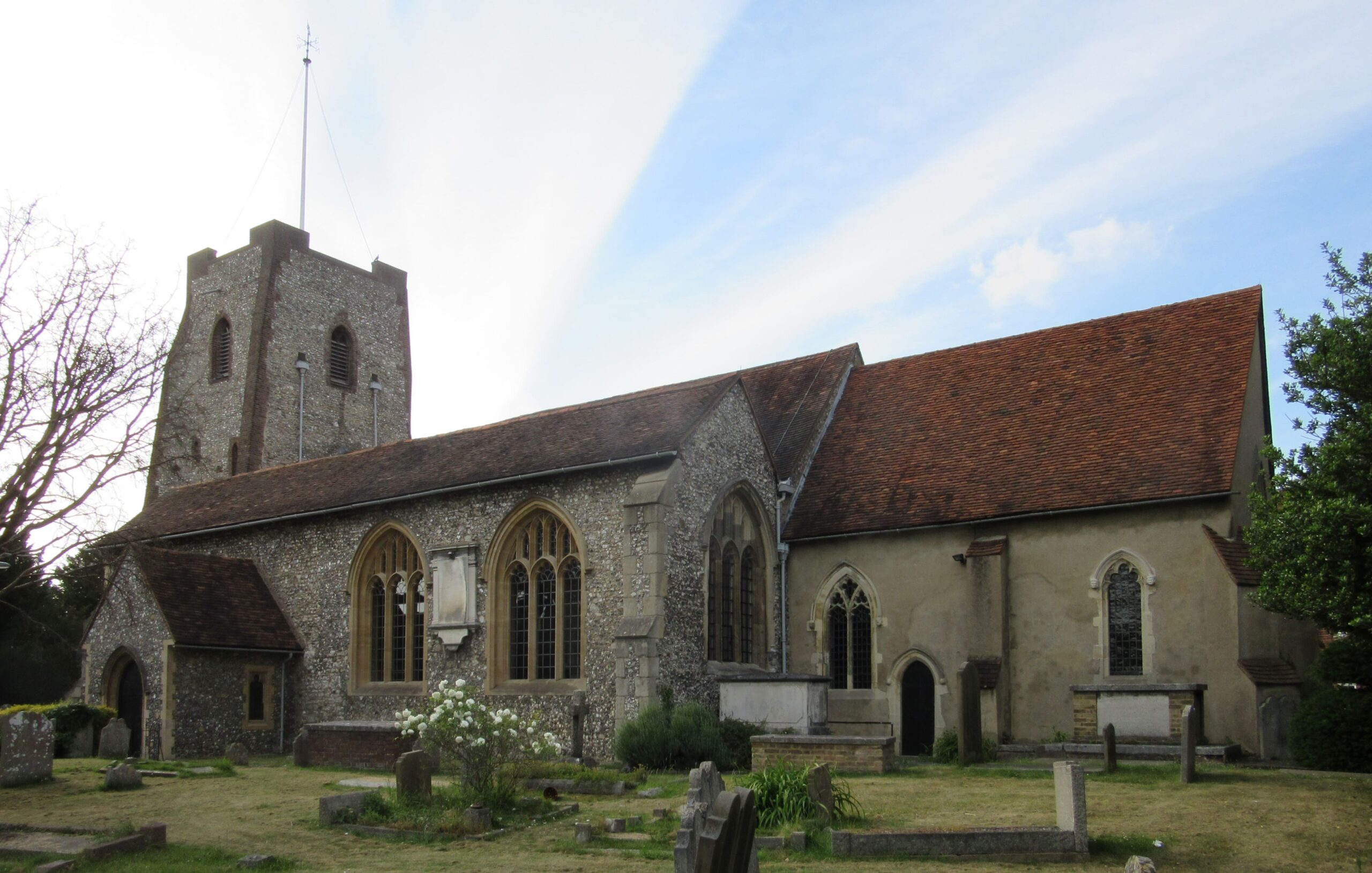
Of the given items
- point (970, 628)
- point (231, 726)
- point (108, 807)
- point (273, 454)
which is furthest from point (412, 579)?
point (273, 454)

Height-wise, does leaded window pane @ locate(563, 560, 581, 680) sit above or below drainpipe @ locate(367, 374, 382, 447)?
below

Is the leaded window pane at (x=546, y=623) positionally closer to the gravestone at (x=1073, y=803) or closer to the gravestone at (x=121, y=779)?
the gravestone at (x=121, y=779)

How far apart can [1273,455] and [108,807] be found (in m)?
15.7

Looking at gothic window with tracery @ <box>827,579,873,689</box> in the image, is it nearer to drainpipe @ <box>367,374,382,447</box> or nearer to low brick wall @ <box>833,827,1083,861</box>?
low brick wall @ <box>833,827,1083,861</box>

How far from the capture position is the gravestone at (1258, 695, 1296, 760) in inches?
681

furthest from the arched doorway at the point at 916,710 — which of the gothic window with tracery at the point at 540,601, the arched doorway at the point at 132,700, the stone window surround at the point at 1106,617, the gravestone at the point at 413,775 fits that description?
the arched doorway at the point at 132,700

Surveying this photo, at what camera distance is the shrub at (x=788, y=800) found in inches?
468

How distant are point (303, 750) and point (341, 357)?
1897 cm

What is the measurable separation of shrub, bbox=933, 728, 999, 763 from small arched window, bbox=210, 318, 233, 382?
83.6 feet

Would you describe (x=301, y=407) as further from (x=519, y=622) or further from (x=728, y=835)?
(x=728, y=835)

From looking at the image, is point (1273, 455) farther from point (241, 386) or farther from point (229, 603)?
point (241, 386)

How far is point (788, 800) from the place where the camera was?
39.6ft

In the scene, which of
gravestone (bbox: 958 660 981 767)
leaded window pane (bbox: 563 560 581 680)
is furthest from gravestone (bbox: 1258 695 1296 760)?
leaded window pane (bbox: 563 560 581 680)

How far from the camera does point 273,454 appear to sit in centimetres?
3444
